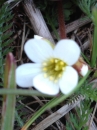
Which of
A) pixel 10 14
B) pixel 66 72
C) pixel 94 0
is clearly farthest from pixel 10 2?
pixel 66 72

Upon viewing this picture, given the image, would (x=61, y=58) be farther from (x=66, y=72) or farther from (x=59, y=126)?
(x=59, y=126)

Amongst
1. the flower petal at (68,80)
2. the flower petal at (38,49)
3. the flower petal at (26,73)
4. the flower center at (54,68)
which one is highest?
the flower petal at (38,49)

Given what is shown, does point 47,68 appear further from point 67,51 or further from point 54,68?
point 67,51

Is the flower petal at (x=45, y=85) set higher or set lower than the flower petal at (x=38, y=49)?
lower

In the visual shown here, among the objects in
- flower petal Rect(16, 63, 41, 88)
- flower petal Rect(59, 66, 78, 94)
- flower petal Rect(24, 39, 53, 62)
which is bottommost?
flower petal Rect(59, 66, 78, 94)

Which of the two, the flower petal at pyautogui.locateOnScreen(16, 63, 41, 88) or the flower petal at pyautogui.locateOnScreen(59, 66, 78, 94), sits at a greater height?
the flower petal at pyautogui.locateOnScreen(16, 63, 41, 88)
